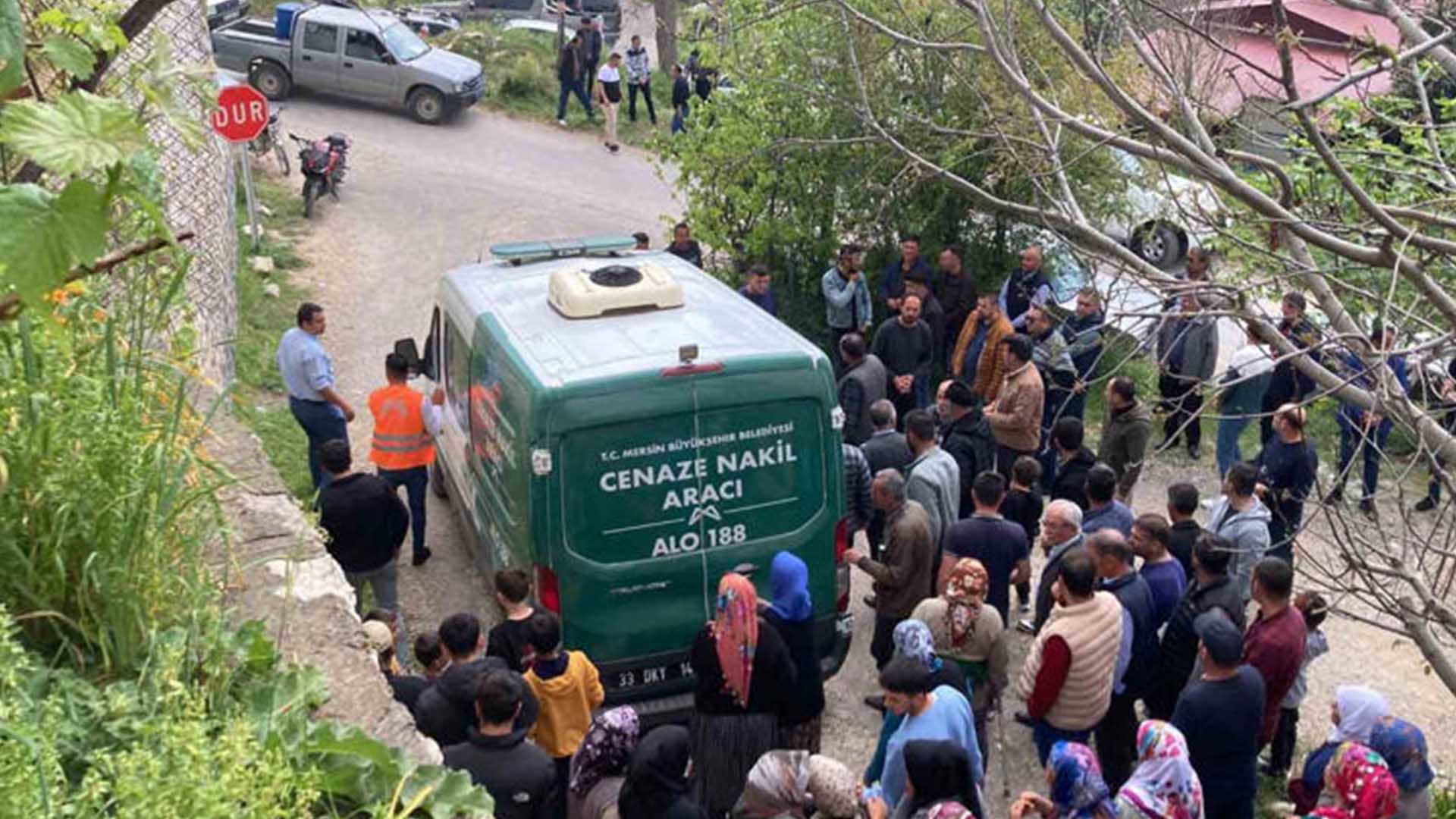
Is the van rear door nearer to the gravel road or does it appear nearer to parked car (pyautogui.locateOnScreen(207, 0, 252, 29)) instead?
the gravel road

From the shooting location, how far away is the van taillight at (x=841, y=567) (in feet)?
26.1

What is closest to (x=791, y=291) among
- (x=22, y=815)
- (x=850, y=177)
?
(x=850, y=177)

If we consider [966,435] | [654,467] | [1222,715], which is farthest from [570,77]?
[1222,715]

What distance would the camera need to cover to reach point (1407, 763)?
6234 millimetres

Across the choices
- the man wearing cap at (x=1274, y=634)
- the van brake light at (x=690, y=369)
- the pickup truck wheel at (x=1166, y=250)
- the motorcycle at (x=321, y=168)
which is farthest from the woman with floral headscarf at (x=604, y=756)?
the motorcycle at (x=321, y=168)

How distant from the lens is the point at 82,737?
3.12m

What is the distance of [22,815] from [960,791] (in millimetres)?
3829

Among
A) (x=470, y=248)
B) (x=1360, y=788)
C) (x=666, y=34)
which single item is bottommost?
(x=470, y=248)

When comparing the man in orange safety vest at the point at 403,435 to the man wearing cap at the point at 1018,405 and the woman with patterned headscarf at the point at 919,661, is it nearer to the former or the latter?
the man wearing cap at the point at 1018,405

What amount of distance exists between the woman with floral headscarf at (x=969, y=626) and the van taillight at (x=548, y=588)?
5.71ft

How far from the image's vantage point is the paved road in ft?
32.9

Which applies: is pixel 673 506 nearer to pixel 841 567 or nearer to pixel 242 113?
pixel 841 567

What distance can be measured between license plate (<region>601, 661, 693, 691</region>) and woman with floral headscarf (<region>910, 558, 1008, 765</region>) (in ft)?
4.16

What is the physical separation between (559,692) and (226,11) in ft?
72.6
